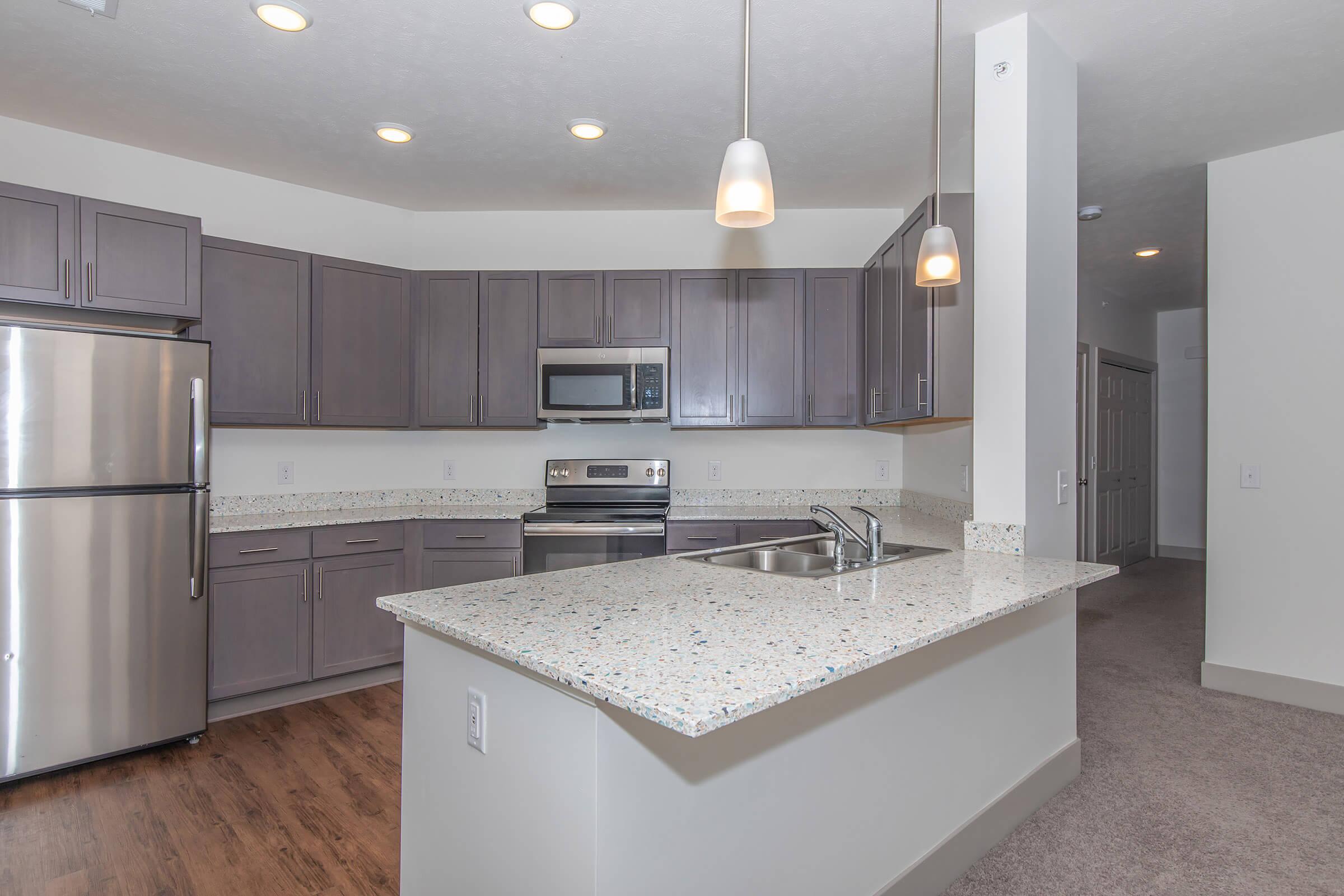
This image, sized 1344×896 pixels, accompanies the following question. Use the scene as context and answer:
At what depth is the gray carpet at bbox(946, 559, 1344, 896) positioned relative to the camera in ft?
→ 6.15

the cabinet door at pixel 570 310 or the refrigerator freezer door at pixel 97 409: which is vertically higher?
the cabinet door at pixel 570 310

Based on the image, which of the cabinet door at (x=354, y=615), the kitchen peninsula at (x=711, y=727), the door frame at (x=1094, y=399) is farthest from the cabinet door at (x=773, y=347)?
the door frame at (x=1094, y=399)

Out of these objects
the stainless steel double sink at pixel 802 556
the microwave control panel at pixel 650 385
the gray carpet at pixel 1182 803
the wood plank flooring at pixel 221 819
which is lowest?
the wood plank flooring at pixel 221 819

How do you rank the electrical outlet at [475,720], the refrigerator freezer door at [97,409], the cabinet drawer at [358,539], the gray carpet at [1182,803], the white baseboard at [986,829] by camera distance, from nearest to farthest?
the electrical outlet at [475,720]
the white baseboard at [986,829]
the gray carpet at [1182,803]
the refrigerator freezer door at [97,409]
the cabinet drawer at [358,539]

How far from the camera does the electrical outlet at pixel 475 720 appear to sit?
4.41 ft

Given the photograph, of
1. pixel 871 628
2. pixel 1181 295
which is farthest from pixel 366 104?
pixel 1181 295

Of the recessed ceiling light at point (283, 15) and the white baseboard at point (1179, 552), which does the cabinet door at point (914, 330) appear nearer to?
the recessed ceiling light at point (283, 15)

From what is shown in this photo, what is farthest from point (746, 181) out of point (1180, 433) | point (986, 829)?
point (1180, 433)

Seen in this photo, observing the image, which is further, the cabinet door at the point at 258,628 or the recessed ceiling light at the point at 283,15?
the cabinet door at the point at 258,628

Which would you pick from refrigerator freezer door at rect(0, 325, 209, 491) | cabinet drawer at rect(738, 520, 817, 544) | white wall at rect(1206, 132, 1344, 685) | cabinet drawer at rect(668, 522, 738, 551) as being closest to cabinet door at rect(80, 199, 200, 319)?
refrigerator freezer door at rect(0, 325, 209, 491)

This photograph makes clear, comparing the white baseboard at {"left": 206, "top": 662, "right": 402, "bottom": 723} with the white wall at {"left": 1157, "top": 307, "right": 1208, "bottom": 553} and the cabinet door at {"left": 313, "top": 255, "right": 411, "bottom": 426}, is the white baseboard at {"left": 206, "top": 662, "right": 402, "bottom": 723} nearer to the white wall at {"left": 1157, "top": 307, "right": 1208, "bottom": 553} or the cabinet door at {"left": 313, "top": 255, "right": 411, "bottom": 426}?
the cabinet door at {"left": 313, "top": 255, "right": 411, "bottom": 426}

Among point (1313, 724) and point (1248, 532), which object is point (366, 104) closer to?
point (1248, 532)

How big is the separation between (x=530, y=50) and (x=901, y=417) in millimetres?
2008

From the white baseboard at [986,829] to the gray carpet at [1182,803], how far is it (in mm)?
32
